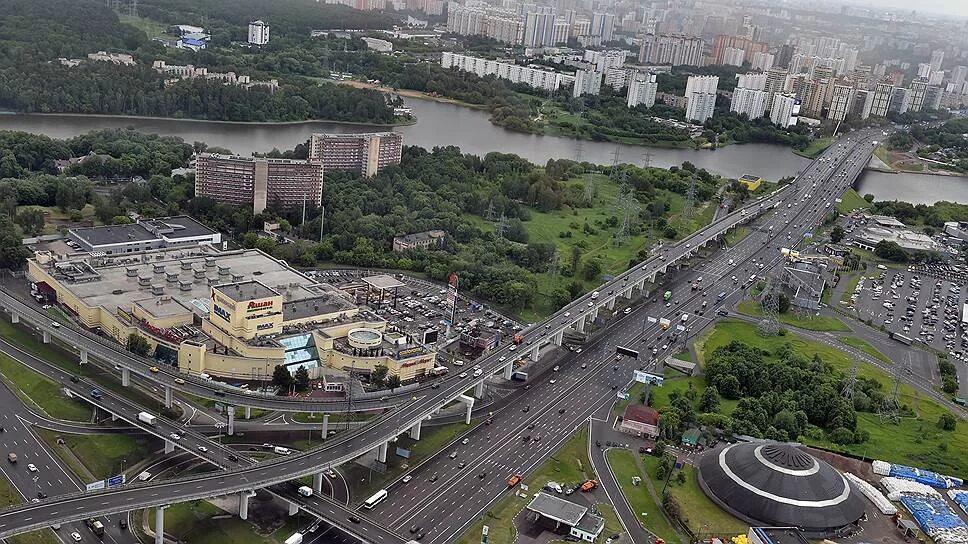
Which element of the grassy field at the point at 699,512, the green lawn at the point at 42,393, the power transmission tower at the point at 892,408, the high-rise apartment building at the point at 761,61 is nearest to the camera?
Result: the grassy field at the point at 699,512

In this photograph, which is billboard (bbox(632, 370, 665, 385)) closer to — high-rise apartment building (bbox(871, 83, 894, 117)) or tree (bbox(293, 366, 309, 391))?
tree (bbox(293, 366, 309, 391))

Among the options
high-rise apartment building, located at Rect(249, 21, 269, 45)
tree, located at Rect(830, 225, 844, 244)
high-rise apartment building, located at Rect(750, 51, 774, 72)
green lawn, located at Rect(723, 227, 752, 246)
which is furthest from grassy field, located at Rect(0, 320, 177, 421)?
high-rise apartment building, located at Rect(750, 51, 774, 72)

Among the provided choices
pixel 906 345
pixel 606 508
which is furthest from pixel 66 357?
pixel 906 345

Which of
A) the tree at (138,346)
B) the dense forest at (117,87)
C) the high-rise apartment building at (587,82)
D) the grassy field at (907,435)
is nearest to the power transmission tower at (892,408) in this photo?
the grassy field at (907,435)

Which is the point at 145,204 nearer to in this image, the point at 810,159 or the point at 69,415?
the point at 69,415

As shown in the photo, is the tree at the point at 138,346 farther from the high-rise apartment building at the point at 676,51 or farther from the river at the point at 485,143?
the high-rise apartment building at the point at 676,51

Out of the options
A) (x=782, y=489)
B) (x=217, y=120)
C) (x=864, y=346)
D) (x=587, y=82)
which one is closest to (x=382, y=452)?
(x=782, y=489)

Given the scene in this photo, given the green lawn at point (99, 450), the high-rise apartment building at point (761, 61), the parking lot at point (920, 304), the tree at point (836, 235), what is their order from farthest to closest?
the high-rise apartment building at point (761, 61), the tree at point (836, 235), the parking lot at point (920, 304), the green lawn at point (99, 450)
